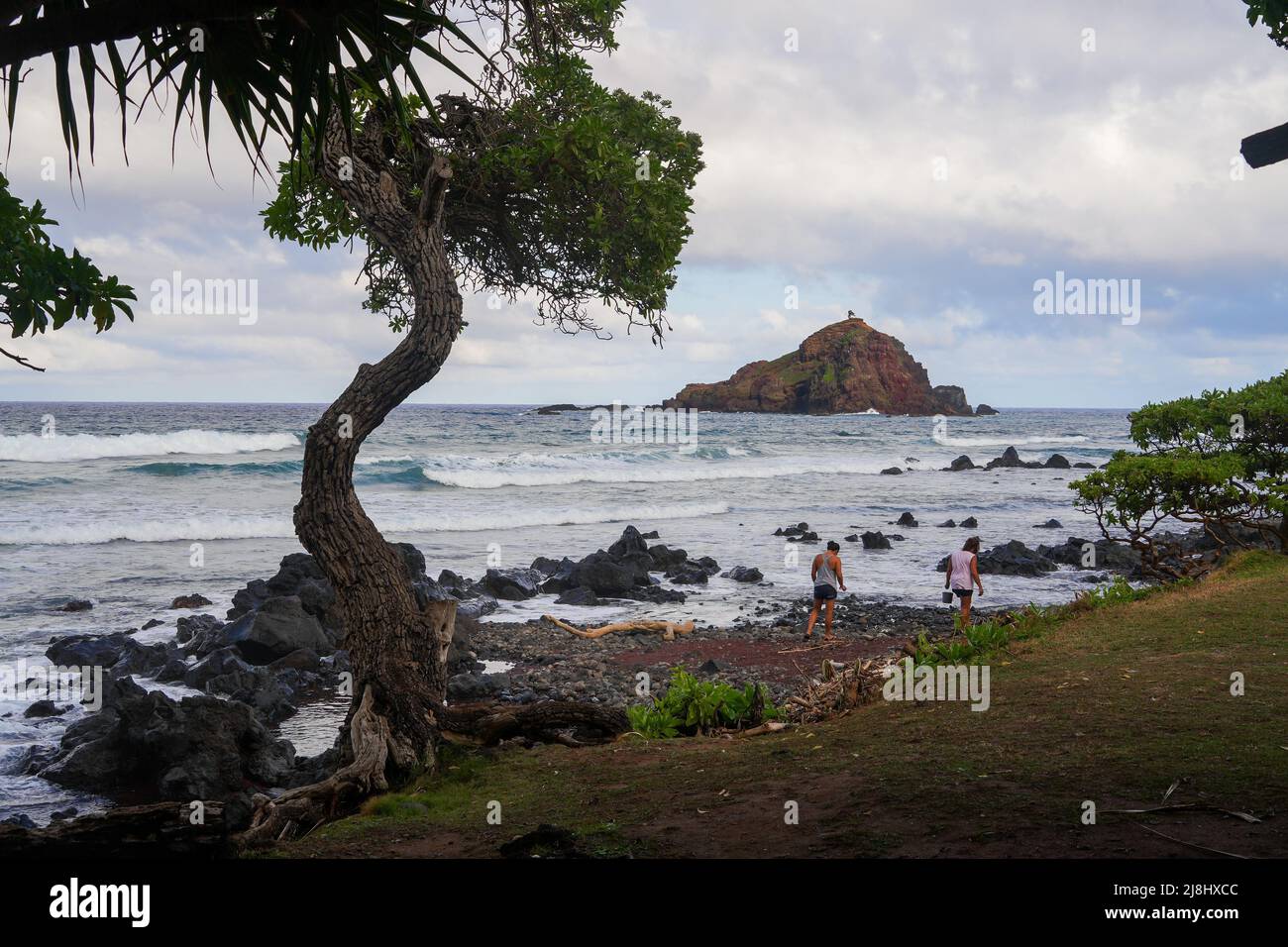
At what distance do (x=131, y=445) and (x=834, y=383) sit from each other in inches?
3201

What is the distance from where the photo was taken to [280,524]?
2919cm

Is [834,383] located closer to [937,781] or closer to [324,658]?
[324,658]

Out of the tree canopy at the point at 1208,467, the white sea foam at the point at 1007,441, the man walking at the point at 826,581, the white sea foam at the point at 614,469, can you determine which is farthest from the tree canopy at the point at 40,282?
the white sea foam at the point at 1007,441

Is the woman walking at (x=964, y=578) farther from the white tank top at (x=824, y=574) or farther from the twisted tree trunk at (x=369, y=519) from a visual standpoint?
the twisted tree trunk at (x=369, y=519)

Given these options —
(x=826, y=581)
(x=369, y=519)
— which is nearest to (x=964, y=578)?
(x=826, y=581)

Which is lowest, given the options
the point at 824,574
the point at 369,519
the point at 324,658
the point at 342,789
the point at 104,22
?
the point at 324,658

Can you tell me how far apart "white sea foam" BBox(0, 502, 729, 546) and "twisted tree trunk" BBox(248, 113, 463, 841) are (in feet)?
69.3

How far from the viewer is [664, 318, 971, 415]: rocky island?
115m

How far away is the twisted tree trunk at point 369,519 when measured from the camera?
7.20 meters

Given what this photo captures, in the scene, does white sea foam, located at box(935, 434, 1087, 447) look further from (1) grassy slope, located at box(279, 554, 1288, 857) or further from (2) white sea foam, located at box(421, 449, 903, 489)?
(1) grassy slope, located at box(279, 554, 1288, 857)

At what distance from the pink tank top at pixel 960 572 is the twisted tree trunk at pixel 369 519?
8959 mm

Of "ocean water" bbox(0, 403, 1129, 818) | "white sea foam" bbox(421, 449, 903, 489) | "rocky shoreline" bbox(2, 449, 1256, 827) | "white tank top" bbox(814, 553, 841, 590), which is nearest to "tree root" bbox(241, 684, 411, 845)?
"rocky shoreline" bbox(2, 449, 1256, 827)
